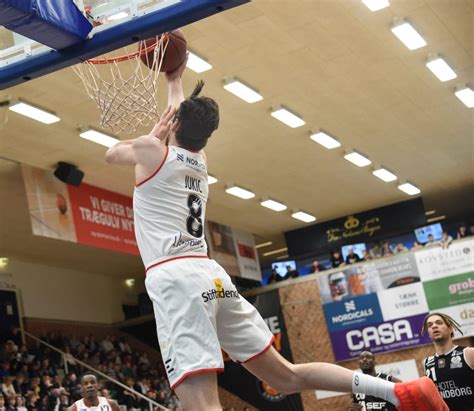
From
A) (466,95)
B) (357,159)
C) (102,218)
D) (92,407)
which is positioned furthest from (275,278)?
(92,407)

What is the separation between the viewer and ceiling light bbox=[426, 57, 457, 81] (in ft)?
49.5

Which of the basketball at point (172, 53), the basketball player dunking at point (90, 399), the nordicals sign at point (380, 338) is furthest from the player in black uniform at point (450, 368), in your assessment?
the nordicals sign at point (380, 338)

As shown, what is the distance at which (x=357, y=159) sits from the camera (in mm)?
19922

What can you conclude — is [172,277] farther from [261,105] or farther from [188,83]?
[261,105]

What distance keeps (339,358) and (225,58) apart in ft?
37.5

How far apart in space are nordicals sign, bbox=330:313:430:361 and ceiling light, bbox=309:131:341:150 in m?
5.78

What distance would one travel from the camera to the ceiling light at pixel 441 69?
49.5 ft

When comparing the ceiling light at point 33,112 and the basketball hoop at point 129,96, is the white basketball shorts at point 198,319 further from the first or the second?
the ceiling light at point 33,112

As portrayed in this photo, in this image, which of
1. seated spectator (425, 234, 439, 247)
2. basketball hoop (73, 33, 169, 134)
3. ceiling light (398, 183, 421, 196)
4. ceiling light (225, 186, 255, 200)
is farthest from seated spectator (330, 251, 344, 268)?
basketball hoop (73, 33, 169, 134)

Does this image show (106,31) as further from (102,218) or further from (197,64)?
(102,218)

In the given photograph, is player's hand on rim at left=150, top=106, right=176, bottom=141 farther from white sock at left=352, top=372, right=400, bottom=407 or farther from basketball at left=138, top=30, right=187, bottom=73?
white sock at left=352, top=372, right=400, bottom=407

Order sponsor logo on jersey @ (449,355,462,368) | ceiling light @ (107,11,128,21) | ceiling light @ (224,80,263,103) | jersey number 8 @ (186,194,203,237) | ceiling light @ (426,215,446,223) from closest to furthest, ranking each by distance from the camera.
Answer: jersey number 8 @ (186,194,203,237)
ceiling light @ (107,11,128,21)
sponsor logo on jersey @ (449,355,462,368)
ceiling light @ (224,80,263,103)
ceiling light @ (426,215,446,223)

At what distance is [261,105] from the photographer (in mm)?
15758

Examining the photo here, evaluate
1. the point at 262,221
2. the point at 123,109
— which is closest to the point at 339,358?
the point at 262,221
